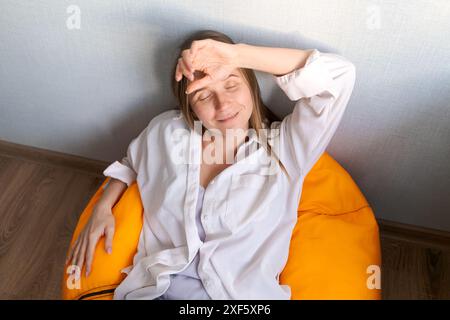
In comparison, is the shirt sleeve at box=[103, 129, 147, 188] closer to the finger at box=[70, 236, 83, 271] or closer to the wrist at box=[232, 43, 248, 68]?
the finger at box=[70, 236, 83, 271]

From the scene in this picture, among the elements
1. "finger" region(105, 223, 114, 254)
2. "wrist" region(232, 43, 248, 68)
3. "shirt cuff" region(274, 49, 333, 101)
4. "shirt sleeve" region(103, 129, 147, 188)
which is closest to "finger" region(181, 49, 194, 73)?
"wrist" region(232, 43, 248, 68)

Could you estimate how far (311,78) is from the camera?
2.95ft

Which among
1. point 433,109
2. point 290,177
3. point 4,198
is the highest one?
point 433,109

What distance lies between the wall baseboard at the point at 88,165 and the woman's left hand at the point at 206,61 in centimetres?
80

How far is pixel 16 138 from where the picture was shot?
1.61 m

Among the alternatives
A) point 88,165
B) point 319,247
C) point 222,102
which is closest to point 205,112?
point 222,102

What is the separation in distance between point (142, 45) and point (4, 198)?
2.80ft

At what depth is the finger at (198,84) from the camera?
2.94ft

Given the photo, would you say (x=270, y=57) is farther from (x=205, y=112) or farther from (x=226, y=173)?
(x=226, y=173)

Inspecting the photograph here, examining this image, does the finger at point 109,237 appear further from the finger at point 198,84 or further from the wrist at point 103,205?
the finger at point 198,84

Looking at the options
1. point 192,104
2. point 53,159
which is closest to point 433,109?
point 192,104

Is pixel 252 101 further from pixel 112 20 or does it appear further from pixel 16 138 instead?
pixel 16 138

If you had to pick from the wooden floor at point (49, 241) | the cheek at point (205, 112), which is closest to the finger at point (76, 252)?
the wooden floor at point (49, 241)

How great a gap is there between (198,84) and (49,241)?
2.86ft
